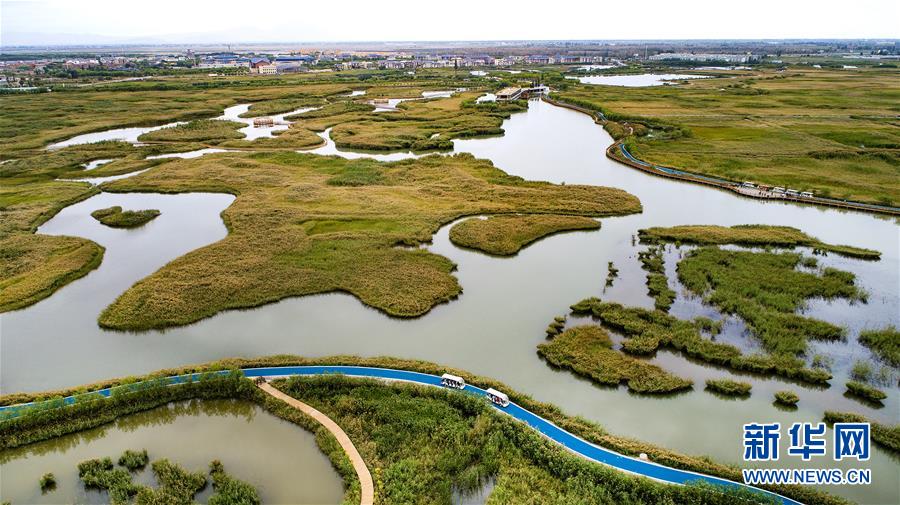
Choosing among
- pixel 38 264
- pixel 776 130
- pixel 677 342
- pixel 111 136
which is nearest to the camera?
pixel 677 342

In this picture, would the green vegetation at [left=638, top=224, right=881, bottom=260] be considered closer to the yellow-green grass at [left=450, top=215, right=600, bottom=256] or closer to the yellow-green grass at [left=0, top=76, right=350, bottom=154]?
the yellow-green grass at [left=450, top=215, right=600, bottom=256]

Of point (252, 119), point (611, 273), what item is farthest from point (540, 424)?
point (252, 119)

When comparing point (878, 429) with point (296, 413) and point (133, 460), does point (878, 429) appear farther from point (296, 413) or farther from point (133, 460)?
point (133, 460)

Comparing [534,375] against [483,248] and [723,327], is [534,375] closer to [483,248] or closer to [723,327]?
[723,327]

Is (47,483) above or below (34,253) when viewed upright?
below

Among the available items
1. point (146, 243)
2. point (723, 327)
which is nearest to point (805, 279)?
point (723, 327)

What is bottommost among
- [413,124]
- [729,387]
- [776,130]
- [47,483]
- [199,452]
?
[47,483]

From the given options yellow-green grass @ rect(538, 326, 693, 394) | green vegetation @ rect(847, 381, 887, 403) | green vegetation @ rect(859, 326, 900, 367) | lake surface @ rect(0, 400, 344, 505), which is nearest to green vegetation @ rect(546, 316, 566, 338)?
yellow-green grass @ rect(538, 326, 693, 394)
